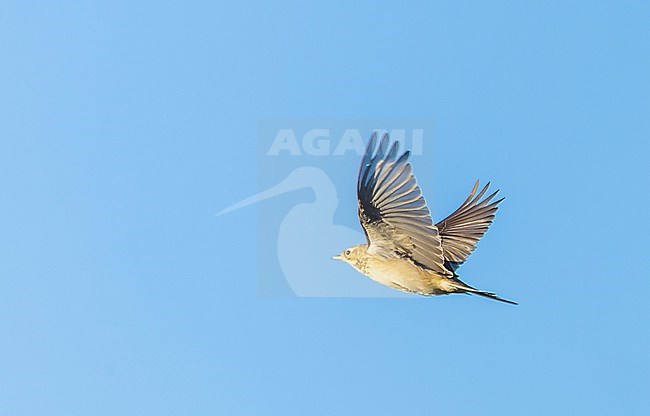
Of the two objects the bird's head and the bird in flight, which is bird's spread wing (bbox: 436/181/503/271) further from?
the bird's head

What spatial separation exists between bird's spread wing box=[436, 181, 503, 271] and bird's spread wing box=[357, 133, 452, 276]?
122 centimetres

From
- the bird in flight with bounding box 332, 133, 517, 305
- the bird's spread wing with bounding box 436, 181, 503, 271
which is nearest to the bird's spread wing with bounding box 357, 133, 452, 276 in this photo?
the bird in flight with bounding box 332, 133, 517, 305

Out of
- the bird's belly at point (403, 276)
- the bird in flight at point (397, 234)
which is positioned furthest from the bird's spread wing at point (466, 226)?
the bird's belly at point (403, 276)

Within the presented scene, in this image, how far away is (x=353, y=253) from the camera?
29.1ft

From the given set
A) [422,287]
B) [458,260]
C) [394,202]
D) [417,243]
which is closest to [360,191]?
[394,202]

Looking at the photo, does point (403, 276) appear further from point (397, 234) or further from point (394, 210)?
point (394, 210)

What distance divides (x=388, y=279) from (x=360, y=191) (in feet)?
3.97

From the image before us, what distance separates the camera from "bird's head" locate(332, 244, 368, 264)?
8750 mm

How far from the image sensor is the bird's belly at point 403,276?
8578 millimetres

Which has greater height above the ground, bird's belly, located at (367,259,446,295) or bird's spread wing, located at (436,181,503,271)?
bird's spread wing, located at (436,181,503,271)

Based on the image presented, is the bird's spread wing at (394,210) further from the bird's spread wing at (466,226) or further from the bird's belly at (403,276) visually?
the bird's spread wing at (466,226)

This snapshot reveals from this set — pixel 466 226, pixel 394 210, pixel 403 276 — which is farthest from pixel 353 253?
pixel 466 226

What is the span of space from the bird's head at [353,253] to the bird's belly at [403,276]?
0.14m

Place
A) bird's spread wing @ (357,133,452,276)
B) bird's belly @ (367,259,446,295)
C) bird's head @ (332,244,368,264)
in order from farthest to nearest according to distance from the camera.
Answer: bird's head @ (332,244,368,264) < bird's belly @ (367,259,446,295) < bird's spread wing @ (357,133,452,276)
